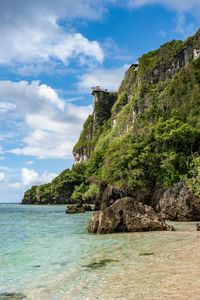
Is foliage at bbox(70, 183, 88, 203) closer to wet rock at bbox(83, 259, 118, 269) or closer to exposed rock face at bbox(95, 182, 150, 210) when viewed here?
exposed rock face at bbox(95, 182, 150, 210)

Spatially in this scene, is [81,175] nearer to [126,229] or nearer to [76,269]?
[126,229]

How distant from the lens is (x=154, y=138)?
6078 centimetres

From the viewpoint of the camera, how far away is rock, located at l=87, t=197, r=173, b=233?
89.6 feet

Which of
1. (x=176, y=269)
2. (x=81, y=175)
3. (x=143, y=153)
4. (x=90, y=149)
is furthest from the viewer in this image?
(x=90, y=149)

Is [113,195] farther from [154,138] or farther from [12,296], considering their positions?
[12,296]

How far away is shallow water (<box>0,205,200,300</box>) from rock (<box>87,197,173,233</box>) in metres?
3.80

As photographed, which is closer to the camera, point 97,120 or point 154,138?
point 154,138

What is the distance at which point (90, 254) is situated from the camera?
1847 cm

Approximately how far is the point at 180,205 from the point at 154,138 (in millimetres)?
23659

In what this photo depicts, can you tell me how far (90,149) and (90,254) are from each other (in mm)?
141284

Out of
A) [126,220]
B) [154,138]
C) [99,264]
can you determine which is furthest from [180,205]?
[99,264]

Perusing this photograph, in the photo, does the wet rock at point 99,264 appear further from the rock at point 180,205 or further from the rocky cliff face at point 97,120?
the rocky cliff face at point 97,120

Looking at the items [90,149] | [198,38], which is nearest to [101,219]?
[198,38]

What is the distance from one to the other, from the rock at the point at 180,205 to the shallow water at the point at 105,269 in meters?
13.9
